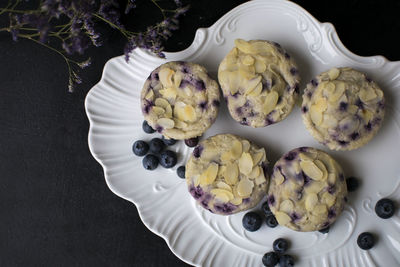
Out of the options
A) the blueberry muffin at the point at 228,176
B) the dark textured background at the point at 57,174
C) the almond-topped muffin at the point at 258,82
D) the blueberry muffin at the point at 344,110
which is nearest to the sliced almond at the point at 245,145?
the blueberry muffin at the point at 228,176

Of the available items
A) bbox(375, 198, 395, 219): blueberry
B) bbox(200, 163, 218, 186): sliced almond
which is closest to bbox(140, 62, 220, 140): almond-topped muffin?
bbox(200, 163, 218, 186): sliced almond

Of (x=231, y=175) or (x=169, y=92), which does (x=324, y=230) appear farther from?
(x=169, y=92)

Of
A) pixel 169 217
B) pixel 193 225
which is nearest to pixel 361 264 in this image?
pixel 193 225

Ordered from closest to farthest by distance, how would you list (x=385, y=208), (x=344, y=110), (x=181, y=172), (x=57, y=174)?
(x=344, y=110) < (x=385, y=208) < (x=181, y=172) < (x=57, y=174)

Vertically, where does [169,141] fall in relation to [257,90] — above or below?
below

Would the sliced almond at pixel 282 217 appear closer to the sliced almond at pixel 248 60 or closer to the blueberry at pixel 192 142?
the blueberry at pixel 192 142

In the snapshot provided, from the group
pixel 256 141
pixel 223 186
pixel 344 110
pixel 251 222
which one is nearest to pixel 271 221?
pixel 251 222
